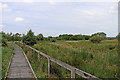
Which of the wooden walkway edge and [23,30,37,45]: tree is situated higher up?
[23,30,37,45]: tree

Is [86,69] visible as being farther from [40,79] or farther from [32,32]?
[32,32]

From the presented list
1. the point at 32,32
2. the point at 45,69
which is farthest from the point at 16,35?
the point at 45,69

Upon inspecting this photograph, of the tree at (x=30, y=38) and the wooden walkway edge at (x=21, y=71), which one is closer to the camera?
the wooden walkway edge at (x=21, y=71)

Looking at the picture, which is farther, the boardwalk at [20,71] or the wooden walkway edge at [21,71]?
the boardwalk at [20,71]

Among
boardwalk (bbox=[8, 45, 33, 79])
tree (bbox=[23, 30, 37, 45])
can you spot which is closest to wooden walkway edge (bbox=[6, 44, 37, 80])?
boardwalk (bbox=[8, 45, 33, 79])

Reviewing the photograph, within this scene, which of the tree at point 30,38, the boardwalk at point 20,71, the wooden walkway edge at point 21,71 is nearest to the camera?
the wooden walkway edge at point 21,71

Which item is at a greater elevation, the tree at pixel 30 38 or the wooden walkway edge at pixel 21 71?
the tree at pixel 30 38

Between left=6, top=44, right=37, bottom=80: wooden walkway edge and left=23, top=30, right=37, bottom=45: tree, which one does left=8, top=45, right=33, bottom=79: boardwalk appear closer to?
left=6, top=44, right=37, bottom=80: wooden walkway edge

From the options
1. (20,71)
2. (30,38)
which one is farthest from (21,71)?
(30,38)

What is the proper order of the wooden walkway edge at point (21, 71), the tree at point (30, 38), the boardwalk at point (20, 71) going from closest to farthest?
the wooden walkway edge at point (21, 71) → the boardwalk at point (20, 71) → the tree at point (30, 38)

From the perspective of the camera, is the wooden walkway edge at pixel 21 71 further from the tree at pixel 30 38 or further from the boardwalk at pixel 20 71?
the tree at pixel 30 38

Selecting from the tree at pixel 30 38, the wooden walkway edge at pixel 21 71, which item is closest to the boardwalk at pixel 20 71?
the wooden walkway edge at pixel 21 71

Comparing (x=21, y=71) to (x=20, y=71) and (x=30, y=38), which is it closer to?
(x=20, y=71)

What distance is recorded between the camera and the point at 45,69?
21.4ft
